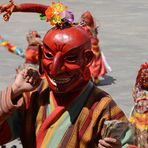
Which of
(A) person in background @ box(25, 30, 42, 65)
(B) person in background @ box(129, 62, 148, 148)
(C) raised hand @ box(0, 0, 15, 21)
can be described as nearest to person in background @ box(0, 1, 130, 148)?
(C) raised hand @ box(0, 0, 15, 21)

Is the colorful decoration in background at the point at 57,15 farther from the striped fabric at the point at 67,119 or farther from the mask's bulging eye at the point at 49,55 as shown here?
the striped fabric at the point at 67,119

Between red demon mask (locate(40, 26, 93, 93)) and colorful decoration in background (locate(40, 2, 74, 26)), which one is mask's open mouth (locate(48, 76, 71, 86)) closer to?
red demon mask (locate(40, 26, 93, 93))

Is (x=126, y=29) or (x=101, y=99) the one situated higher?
(x=101, y=99)

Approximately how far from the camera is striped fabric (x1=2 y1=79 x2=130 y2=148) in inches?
152

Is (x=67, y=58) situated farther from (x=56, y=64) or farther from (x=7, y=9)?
(x=7, y=9)

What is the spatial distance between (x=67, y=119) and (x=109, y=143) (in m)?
0.37

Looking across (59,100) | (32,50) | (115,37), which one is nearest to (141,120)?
(32,50)

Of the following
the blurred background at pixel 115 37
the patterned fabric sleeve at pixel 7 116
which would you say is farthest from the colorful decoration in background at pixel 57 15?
the blurred background at pixel 115 37

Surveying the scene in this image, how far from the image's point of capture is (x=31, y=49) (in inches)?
337

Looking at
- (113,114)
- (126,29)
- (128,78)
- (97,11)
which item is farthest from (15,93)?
(97,11)

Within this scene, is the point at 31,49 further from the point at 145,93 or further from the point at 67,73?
the point at 67,73

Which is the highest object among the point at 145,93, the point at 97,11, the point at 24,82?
the point at 24,82

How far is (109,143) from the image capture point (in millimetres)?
3635

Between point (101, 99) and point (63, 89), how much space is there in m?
0.23
